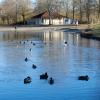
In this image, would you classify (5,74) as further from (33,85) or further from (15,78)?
(33,85)

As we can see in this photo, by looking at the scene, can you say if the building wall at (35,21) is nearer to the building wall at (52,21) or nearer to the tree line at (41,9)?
the building wall at (52,21)

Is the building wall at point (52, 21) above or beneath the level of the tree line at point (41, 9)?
beneath

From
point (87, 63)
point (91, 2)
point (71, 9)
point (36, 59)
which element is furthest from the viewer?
point (71, 9)

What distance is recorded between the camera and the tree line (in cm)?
13338

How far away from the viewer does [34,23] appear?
132 m

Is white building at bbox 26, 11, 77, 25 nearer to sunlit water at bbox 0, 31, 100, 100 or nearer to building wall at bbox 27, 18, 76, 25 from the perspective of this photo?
building wall at bbox 27, 18, 76, 25

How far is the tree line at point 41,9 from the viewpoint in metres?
133

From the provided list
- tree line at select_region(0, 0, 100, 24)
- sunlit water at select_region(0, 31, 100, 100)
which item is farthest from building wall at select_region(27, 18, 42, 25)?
sunlit water at select_region(0, 31, 100, 100)

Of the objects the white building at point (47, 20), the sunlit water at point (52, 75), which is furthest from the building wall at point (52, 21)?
the sunlit water at point (52, 75)

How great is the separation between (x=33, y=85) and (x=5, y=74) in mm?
4410

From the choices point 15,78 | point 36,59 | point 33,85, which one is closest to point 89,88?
point 33,85

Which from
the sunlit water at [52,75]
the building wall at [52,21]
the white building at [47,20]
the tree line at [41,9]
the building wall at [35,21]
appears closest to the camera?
the sunlit water at [52,75]

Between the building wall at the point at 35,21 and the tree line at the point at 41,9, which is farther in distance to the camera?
the tree line at the point at 41,9

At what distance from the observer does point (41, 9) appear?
5714 inches
